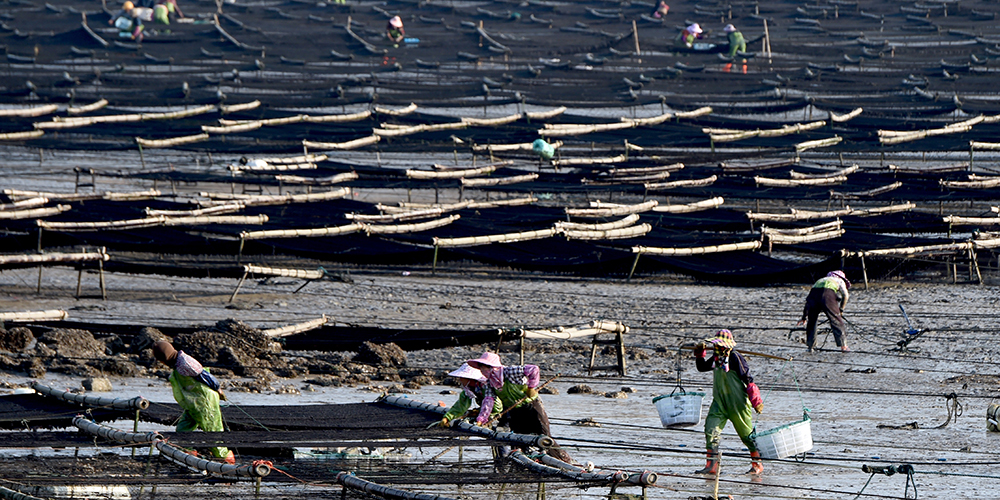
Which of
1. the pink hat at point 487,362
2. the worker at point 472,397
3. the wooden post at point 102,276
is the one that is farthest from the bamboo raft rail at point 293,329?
the pink hat at point 487,362

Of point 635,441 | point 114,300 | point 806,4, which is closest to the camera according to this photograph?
point 635,441

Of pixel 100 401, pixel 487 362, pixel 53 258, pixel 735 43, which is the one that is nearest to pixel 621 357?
pixel 487 362

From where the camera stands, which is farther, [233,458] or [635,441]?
[635,441]

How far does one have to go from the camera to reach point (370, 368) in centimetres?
1376

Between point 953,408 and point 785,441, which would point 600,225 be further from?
point 785,441

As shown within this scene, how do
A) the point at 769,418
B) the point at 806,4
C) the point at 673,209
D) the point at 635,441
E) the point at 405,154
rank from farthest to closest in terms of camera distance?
the point at 806,4, the point at 405,154, the point at 673,209, the point at 769,418, the point at 635,441

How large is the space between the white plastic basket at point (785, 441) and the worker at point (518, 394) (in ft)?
5.14

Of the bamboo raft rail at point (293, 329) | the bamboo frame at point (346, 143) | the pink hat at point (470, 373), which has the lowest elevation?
the bamboo raft rail at point (293, 329)

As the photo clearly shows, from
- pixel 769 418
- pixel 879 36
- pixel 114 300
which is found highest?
pixel 879 36

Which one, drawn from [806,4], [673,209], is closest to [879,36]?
[806,4]

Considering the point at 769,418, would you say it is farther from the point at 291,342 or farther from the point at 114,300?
the point at 114,300

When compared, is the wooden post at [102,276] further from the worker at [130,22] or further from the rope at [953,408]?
the worker at [130,22]

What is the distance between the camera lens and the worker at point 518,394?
873 cm

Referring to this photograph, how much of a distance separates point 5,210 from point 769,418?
12640 mm
